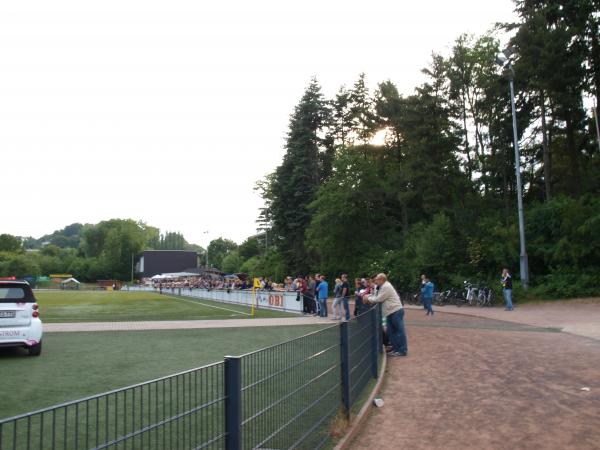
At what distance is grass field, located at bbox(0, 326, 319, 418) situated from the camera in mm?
8094

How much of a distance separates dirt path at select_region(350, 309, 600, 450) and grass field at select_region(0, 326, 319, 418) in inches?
162

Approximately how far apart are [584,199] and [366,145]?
28.2 metres

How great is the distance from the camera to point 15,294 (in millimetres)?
11219

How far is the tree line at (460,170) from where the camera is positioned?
29.9m

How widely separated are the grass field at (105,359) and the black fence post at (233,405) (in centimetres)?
470

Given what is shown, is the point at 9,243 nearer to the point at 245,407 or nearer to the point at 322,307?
the point at 322,307

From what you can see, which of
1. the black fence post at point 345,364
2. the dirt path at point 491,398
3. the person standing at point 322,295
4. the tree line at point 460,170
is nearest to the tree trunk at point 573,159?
the tree line at point 460,170

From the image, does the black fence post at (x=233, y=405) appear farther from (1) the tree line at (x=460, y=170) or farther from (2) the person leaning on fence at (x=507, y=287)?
(1) the tree line at (x=460, y=170)

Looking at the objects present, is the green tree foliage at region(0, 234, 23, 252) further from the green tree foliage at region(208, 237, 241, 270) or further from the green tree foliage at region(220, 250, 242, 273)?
the green tree foliage at region(220, 250, 242, 273)

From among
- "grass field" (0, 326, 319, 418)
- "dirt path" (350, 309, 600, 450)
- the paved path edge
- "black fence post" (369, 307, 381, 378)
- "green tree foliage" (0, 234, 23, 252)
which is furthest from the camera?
"green tree foliage" (0, 234, 23, 252)

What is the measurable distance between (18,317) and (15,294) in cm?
49

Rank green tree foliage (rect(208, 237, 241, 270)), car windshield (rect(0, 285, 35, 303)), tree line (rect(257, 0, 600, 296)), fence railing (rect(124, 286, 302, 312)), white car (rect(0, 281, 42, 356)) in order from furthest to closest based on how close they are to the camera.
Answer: green tree foliage (rect(208, 237, 241, 270)), tree line (rect(257, 0, 600, 296)), fence railing (rect(124, 286, 302, 312)), car windshield (rect(0, 285, 35, 303)), white car (rect(0, 281, 42, 356))

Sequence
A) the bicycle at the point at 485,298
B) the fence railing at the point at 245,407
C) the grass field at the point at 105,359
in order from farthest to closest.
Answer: the bicycle at the point at 485,298 < the grass field at the point at 105,359 < the fence railing at the point at 245,407

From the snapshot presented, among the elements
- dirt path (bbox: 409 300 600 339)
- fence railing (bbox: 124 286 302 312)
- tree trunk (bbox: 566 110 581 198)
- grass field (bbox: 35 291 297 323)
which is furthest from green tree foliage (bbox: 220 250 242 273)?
dirt path (bbox: 409 300 600 339)
